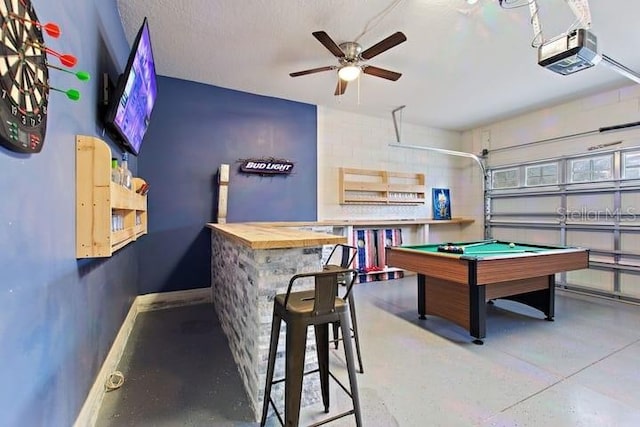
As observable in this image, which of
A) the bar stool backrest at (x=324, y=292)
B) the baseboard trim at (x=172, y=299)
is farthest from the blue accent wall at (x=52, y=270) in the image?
the baseboard trim at (x=172, y=299)

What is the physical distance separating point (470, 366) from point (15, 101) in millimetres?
3024

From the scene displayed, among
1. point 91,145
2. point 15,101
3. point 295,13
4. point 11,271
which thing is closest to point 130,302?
point 91,145

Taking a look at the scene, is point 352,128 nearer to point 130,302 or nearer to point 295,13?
point 295,13

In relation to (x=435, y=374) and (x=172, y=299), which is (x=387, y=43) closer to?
(x=435, y=374)

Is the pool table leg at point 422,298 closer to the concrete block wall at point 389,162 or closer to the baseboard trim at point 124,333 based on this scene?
the concrete block wall at point 389,162

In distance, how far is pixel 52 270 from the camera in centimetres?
125

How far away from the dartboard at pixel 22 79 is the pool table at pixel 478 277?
2872 mm

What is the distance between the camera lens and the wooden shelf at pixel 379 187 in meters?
5.20

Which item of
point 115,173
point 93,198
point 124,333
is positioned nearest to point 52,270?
point 93,198

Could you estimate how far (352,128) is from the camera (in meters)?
5.39

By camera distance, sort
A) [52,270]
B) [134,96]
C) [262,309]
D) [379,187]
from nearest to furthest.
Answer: [52,270], [262,309], [134,96], [379,187]

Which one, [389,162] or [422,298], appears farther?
[389,162]

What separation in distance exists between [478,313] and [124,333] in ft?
10.7

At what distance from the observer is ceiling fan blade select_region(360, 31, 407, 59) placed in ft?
8.28
